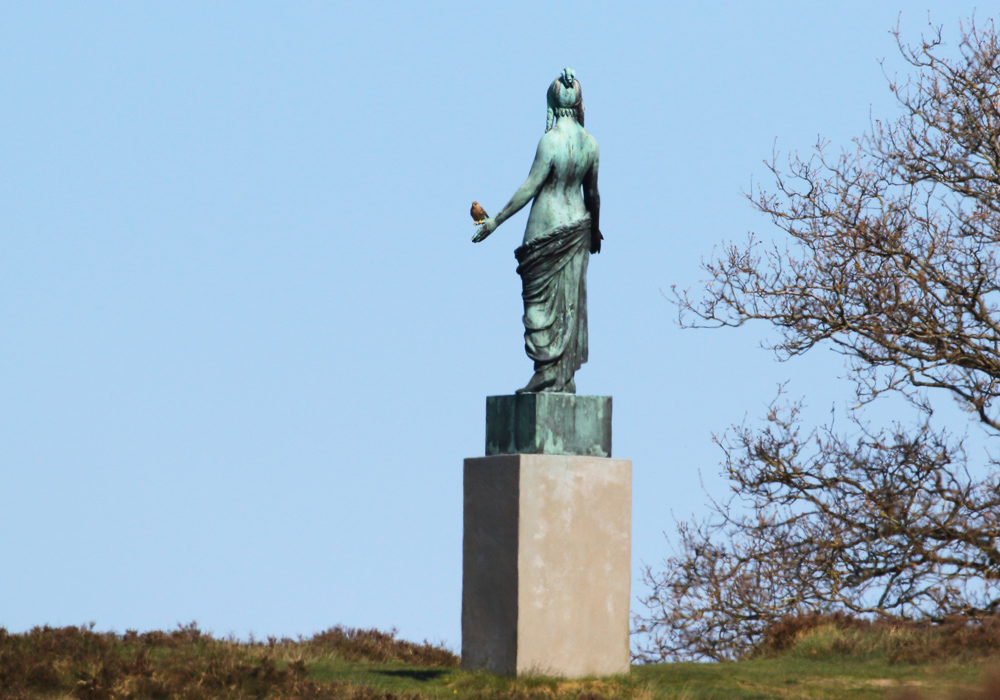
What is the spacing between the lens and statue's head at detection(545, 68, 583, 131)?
11070 millimetres

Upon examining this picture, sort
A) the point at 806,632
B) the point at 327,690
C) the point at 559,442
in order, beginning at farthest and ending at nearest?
the point at 806,632 < the point at 559,442 < the point at 327,690

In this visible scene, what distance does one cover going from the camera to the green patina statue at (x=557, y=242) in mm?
10766

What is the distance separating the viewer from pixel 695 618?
657 inches

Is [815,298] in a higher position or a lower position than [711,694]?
higher

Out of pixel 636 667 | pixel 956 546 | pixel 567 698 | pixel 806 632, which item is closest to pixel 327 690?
pixel 567 698

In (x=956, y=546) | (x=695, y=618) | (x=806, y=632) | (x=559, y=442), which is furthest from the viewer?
(x=695, y=618)

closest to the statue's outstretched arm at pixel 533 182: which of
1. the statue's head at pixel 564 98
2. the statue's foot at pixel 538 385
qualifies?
the statue's head at pixel 564 98

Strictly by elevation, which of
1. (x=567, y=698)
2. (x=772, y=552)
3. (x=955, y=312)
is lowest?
(x=567, y=698)

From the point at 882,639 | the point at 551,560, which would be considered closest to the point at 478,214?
→ the point at 551,560

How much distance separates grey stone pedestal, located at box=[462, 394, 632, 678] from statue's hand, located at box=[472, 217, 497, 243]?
1.56m

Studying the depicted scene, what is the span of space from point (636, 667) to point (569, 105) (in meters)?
5.29

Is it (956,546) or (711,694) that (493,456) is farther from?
(956,546)

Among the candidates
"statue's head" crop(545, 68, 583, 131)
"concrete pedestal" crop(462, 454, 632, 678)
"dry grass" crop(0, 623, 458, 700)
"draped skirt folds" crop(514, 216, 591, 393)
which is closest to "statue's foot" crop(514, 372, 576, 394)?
"draped skirt folds" crop(514, 216, 591, 393)

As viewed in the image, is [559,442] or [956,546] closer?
[559,442]
